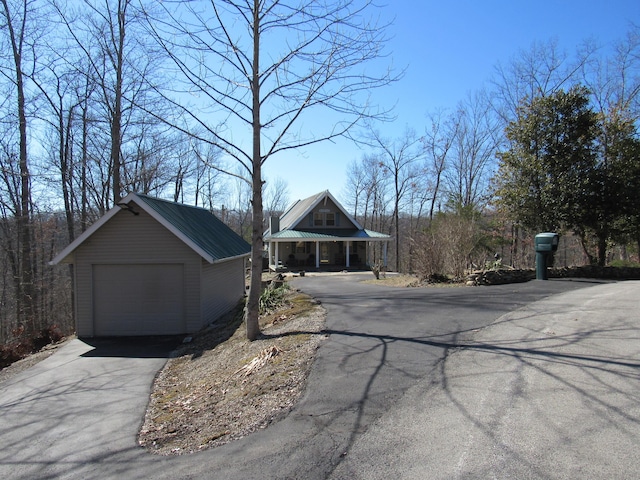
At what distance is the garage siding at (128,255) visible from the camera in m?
13.0

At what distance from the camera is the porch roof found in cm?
2878

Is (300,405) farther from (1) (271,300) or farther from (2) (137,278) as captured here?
(2) (137,278)

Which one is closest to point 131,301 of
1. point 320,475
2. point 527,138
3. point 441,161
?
point 320,475

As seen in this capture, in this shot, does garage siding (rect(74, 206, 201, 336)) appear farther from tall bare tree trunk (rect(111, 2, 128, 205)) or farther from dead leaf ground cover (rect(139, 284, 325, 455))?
tall bare tree trunk (rect(111, 2, 128, 205))

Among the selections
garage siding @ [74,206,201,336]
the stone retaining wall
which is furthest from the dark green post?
garage siding @ [74,206,201,336]

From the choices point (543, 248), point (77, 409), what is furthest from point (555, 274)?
point (77, 409)

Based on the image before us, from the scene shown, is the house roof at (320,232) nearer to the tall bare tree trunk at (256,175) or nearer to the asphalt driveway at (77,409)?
the asphalt driveway at (77,409)

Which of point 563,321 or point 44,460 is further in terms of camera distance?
point 563,321

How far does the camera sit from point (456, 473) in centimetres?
327

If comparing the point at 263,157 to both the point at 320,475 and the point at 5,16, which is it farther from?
the point at 5,16

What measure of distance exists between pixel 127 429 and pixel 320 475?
143 inches

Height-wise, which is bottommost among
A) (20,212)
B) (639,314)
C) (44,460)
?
(44,460)

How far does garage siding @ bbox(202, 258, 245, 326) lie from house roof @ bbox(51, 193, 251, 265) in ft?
1.78

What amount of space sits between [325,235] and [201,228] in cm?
1497
